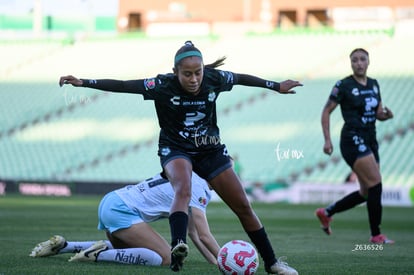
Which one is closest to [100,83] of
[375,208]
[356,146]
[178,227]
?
[178,227]

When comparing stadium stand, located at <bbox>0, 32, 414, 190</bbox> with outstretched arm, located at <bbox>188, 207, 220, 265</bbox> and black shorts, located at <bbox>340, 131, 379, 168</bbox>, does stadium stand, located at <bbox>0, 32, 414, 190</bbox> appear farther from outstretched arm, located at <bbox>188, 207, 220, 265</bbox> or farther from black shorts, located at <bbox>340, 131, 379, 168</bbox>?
outstretched arm, located at <bbox>188, 207, 220, 265</bbox>

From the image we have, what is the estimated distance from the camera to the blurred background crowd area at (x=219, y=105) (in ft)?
90.4

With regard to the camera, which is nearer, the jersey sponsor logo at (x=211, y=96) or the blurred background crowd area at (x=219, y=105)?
the jersey sponsor logo at (x=211, y=96)

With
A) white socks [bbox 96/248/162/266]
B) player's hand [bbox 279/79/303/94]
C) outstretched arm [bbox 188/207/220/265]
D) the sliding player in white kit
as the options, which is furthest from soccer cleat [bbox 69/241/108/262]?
player's hand [bbox 279/79/303/94]

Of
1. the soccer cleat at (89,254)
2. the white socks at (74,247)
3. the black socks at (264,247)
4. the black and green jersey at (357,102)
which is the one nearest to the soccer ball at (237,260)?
the black socks at (264,247)

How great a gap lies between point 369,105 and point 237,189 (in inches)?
199

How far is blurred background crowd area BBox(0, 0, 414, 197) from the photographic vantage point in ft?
90.4

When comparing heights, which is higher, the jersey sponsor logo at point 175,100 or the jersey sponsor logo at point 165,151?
the jersey sponsor logo at point 175,100

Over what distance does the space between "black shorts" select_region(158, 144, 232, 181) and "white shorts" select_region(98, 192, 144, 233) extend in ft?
4.17

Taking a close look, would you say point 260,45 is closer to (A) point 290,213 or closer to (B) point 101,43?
(B) point 101,43

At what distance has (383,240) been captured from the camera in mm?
11336

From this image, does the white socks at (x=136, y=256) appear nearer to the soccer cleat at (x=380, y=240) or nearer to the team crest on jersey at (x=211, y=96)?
the team crest on jersey at (x=211, y=96)

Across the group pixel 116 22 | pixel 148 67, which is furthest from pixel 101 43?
pixel 116 22

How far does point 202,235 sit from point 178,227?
136 cm
